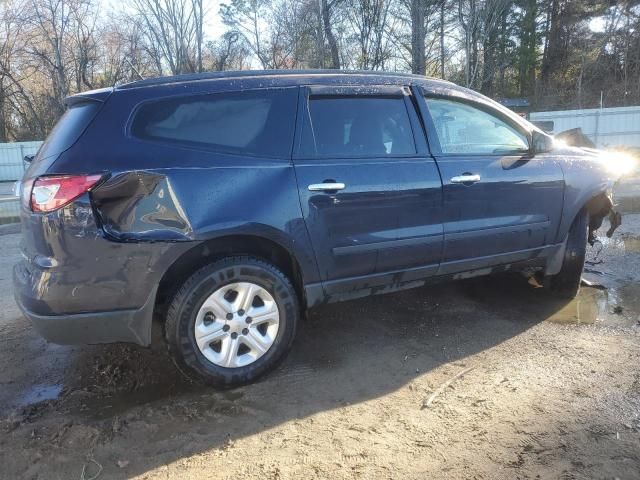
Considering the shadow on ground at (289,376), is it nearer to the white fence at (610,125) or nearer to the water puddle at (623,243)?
the water puddle at (623,243)

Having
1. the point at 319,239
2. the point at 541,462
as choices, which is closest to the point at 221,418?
the point at 319,239

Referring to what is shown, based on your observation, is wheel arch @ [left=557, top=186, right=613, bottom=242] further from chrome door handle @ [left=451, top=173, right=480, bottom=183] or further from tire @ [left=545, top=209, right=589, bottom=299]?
chrome door handle @ [left=451, top=173, right=480, bottom=183]

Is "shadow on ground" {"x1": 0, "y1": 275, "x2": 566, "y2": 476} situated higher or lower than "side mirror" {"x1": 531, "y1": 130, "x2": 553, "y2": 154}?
lower

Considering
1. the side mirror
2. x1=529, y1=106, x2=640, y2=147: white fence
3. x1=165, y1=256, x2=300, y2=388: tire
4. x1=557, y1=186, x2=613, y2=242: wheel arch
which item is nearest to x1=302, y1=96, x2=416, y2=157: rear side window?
x1=165, y1=256, x2=300, y2=388: tire

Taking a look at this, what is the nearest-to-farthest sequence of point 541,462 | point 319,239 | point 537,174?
point 541,462 < point 319,239 < point 537,174

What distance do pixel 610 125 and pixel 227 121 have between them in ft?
62.6

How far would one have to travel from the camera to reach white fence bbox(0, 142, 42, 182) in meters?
22.3

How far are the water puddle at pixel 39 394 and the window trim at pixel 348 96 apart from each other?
2.09 metres

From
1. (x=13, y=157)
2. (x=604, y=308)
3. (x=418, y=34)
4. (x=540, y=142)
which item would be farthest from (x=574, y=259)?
(x=13, y=157)

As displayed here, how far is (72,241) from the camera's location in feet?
9.00

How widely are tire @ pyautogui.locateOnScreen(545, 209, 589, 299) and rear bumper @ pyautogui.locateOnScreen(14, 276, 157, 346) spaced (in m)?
3.44

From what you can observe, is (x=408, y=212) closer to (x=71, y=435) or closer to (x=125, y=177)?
(x=125, y=177)

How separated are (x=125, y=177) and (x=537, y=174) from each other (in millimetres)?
3059

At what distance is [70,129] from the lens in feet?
9.83
